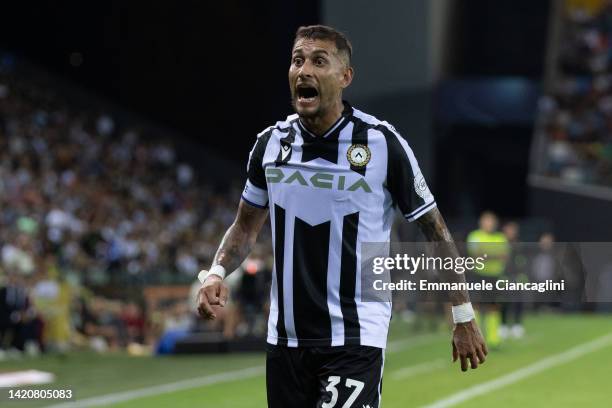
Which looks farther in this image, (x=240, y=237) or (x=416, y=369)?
(x=416, y=369)

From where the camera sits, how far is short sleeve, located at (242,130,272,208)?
18.9ft

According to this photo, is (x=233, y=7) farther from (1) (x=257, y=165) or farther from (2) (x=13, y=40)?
(1) (x=257, y=165)

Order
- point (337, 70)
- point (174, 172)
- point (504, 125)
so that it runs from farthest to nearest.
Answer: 1. point (504, 125)
2. point (174, 172)
3. point (337, 70)

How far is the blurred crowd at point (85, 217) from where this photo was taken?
20359 millimetres

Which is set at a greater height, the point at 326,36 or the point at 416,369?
the point at 326,36

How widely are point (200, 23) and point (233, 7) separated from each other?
1.23 meters

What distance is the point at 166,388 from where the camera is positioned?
14.6 meters

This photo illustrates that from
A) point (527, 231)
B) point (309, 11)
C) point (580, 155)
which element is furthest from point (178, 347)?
point (580, 155)

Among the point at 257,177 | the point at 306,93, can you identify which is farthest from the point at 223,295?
the point at 306,93

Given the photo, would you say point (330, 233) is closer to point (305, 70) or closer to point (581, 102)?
point (305, 70)

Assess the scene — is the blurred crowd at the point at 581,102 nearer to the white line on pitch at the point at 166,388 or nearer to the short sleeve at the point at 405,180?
the white line on pitch at the point at 166,388

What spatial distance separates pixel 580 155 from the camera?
3662 centimetres

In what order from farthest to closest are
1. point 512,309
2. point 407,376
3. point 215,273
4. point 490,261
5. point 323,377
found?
1. point 512,309
2. point 490,261
3. point 407,376
4. point 215,273
5. point 323,377

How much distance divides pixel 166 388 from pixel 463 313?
9.66 m
